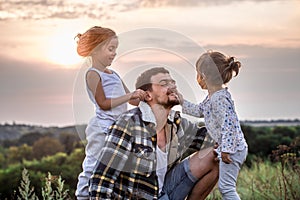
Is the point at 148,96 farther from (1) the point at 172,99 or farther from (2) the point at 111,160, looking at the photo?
(2) the point at 111,160

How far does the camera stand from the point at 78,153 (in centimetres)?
1388

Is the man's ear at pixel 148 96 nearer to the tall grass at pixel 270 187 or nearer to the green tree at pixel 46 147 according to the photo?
the tall grass at pixel 270 187

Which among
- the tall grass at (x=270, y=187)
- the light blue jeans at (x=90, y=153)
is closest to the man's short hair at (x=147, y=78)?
the light blue jeans at (x=90, y=153)

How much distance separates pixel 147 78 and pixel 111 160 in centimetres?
56

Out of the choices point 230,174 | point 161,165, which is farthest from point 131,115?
point 230,174

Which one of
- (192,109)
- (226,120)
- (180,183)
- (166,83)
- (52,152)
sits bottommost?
(180,183)

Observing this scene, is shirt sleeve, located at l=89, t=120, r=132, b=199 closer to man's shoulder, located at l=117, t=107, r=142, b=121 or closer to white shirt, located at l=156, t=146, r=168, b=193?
man's shoulder, located at l=117, t=107, r=142, b=121

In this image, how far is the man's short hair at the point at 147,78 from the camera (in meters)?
4.13

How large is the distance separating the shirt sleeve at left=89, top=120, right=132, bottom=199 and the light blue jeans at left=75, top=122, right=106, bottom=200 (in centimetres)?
9

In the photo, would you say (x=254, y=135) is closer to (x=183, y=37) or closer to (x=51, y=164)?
(x=51, y=164)

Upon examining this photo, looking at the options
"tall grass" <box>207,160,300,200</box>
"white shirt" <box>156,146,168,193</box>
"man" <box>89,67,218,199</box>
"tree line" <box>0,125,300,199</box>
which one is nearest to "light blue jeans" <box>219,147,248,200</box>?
"man" <box>89,67,218,199</box>

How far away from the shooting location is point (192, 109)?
440 cm

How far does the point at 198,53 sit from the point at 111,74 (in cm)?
65

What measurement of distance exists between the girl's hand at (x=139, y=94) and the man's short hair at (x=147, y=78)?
0.20 feet
